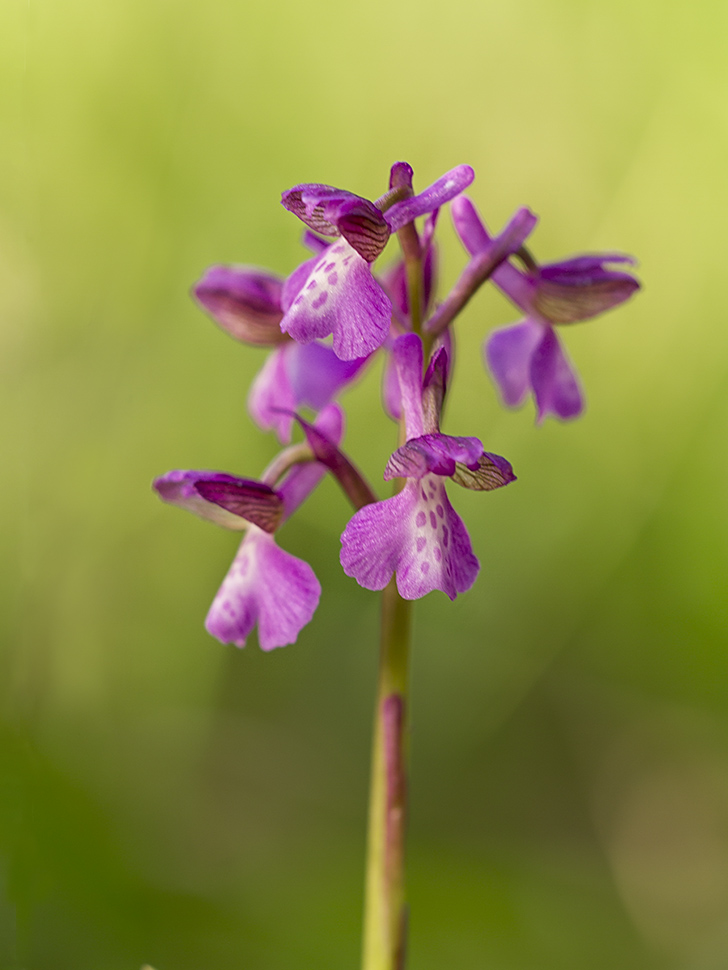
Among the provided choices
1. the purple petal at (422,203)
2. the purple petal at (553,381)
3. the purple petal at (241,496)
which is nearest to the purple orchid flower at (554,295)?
the purple petal at (553,381)

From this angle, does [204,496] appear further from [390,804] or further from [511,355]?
[511,355]

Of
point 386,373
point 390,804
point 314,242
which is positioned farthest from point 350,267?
point 390,804

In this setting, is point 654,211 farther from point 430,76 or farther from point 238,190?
point 238,190

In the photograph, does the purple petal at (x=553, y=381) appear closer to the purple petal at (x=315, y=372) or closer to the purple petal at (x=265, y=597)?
the purple petal at (x=315, y=372)

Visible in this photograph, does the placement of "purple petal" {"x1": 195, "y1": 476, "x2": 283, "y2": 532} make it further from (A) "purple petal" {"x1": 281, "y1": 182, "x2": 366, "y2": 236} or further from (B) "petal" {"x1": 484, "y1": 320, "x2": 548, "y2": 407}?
(B) "petal" {"x1": 484, "y1": 320, "x2": 548, "y2": 407}

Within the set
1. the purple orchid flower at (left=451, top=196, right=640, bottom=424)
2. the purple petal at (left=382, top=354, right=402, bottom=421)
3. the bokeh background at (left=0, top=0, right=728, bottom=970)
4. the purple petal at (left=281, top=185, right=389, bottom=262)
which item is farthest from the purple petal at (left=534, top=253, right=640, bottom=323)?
the bokeh background at (left=0, top=0, right=728, bottom=970)
